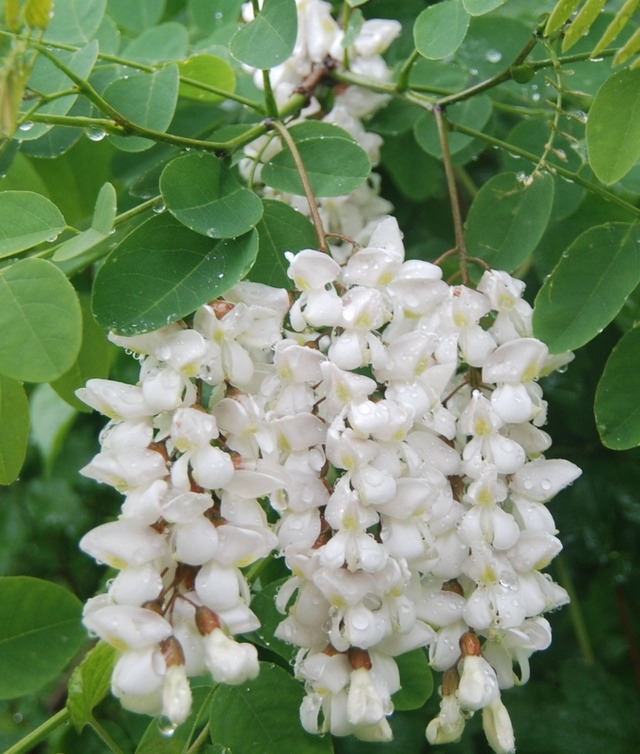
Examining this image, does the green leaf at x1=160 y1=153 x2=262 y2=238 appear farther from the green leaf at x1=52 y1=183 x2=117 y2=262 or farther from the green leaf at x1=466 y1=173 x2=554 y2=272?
the green leaf at x1=466 y1=173 x2=554 y2=272

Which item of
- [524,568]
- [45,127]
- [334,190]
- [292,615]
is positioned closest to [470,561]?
[524,568]

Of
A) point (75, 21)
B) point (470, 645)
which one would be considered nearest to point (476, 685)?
point (470, 645)

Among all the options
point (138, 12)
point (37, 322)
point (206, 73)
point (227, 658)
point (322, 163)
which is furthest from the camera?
point (138, 12)

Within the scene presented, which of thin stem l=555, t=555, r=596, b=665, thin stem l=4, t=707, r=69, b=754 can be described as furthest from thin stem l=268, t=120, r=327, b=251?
thin stem l=555, t=555, r=596, b=665

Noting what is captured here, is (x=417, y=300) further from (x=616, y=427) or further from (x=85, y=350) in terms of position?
(x=85, y=350)

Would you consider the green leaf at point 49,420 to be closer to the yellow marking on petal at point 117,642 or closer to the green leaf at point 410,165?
the green leaf at point 410,165

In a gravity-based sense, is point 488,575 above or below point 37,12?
below

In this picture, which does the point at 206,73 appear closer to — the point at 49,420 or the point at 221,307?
the point at 221,307
